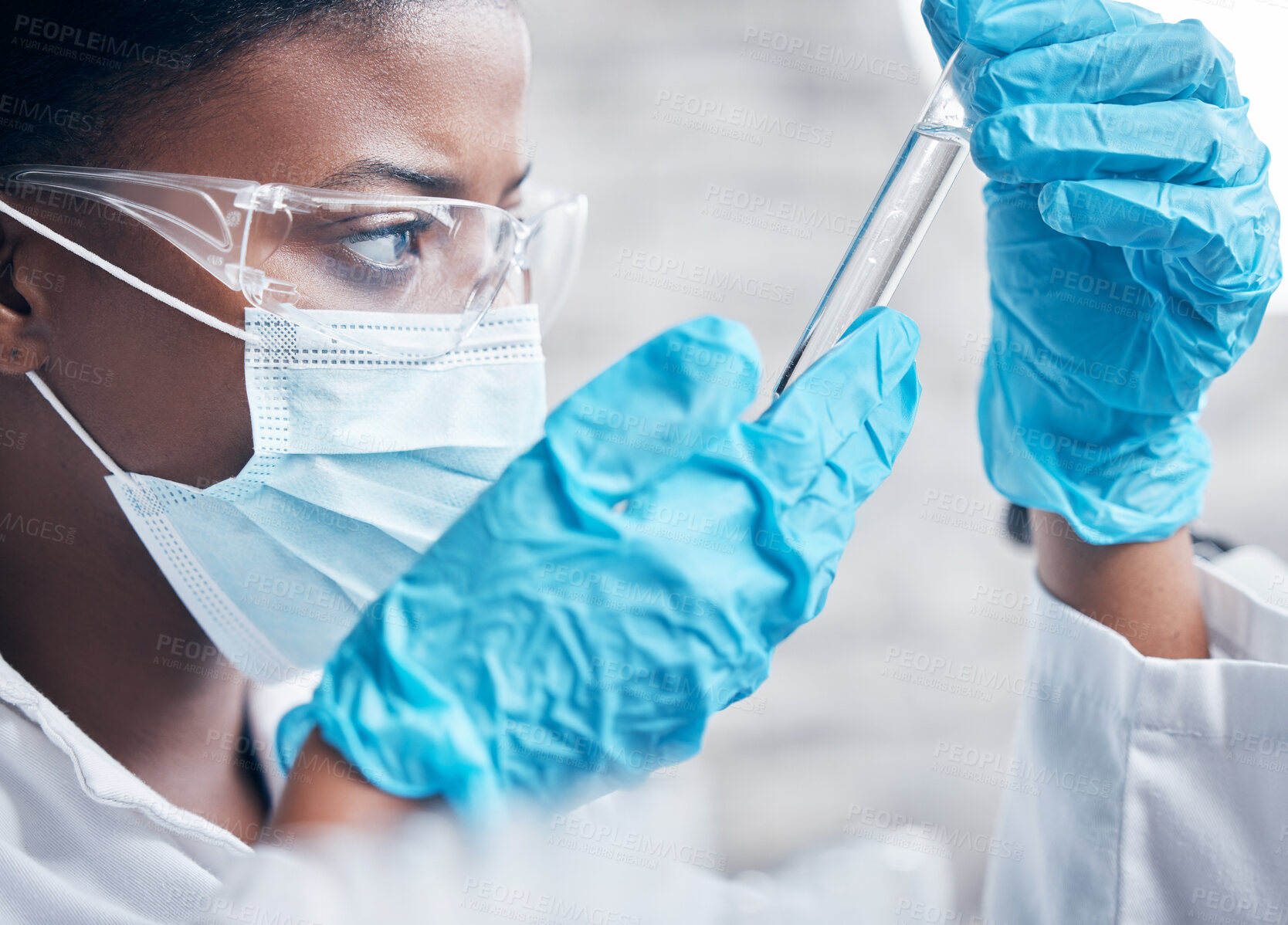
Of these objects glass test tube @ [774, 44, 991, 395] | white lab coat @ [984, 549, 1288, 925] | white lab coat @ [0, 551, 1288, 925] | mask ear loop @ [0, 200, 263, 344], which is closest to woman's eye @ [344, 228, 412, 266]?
mask ear loop @ [0, 200, 263, 344]

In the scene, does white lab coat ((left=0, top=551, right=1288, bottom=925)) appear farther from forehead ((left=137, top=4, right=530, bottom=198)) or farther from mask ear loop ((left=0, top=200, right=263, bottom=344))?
forehead ((left=137, top=4, right=530, bottom=198))

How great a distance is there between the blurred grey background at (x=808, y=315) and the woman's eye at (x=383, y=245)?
982 millimetres

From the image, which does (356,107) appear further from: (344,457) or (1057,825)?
(1057,825)

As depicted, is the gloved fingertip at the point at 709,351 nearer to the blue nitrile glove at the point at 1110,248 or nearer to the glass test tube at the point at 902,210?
the glass test tube at the point at 902,210

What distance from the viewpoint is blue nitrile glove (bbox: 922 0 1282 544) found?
0.84 m

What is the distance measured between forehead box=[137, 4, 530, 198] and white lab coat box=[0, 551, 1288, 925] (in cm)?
60

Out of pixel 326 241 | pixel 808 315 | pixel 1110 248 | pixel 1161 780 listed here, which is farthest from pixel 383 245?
pixel 808 315

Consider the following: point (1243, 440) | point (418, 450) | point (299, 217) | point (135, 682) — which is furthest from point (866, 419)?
point (1243, 440)

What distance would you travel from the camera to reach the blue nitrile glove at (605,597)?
670 millimetres

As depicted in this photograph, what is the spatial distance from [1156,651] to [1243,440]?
126 cm

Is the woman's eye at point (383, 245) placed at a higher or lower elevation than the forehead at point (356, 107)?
lower

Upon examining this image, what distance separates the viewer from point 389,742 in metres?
0.65

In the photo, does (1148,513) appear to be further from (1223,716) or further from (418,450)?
(418,450)

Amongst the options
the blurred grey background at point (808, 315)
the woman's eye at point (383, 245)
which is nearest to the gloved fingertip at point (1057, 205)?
the woman's eye at point (383, 245)
